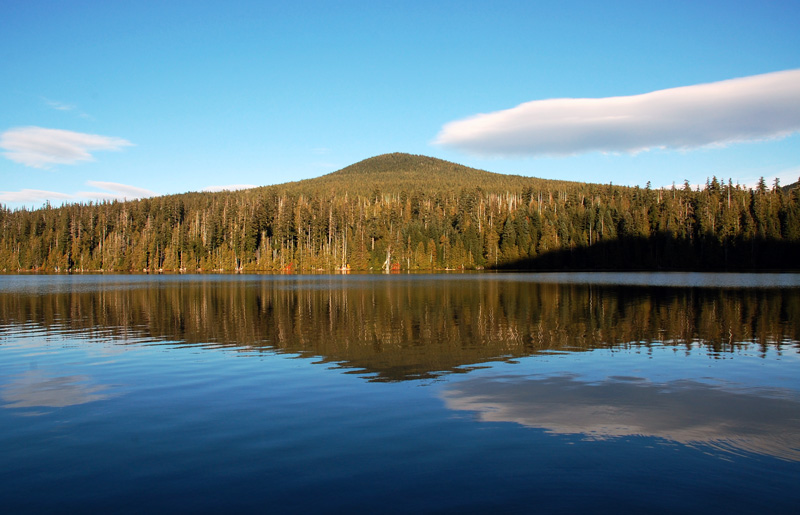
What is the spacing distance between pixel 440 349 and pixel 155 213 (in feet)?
652

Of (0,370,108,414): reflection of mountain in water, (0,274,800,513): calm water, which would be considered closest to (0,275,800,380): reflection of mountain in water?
(0,274,800,513): calm water

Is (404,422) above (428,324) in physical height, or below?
above

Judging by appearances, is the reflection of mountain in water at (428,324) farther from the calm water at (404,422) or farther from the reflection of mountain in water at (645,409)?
the reflection of mountain in water at (645,409)

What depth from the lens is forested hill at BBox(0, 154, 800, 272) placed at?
464 ft

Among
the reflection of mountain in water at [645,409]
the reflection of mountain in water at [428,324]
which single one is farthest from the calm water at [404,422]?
the reflection of mountain in water at [428,324]

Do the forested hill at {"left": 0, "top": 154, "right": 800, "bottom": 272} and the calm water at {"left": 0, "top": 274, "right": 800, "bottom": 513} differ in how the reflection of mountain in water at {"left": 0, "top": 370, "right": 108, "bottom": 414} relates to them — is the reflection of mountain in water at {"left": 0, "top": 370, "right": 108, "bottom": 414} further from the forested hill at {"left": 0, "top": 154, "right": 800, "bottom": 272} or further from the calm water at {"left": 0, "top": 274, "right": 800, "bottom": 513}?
the forested hill at {"left": 0, "top": 154, "right": 800, "bottom": 272}

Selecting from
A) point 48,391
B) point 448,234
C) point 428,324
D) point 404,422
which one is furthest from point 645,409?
point 448,234

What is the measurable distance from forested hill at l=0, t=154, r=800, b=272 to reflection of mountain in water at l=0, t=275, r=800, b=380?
347ft

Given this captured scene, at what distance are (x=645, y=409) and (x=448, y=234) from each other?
150 m

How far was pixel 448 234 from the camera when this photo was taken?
161875 mm

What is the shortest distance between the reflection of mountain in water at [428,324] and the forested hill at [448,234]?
106 metres

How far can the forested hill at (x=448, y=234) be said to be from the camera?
142 m

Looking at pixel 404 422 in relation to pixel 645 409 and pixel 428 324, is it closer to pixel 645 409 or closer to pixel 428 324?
pixel 645 409

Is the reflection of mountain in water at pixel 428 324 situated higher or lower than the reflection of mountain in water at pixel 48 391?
lower
